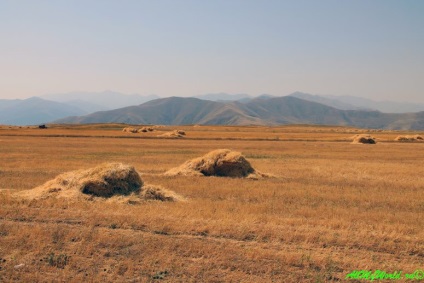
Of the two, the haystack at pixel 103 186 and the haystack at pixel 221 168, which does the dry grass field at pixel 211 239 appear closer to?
the haystack at pixel 103 186

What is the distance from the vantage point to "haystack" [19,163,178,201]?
54.4ft

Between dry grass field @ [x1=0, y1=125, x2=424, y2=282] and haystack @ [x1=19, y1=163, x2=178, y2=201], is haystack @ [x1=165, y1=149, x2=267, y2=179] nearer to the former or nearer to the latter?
dry grass field @ [x1=0, y1=125, x2=424, y2=282]

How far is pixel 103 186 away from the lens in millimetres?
16922

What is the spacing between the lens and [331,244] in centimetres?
1012

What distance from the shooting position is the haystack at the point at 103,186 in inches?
653

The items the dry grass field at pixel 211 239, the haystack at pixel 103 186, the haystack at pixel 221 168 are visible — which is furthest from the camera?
the haystack at pixel 221 168

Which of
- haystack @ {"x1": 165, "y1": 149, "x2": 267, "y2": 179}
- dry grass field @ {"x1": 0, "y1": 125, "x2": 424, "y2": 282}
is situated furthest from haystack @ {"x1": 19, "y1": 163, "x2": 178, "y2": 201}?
haystack @ {"x1": 165, "y1": 149, "x2": 267, "y2": 179}

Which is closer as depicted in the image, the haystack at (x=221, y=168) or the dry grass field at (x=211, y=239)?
the dry grass field at (x=211, y=239)

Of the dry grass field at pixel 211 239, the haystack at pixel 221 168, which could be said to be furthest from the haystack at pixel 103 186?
the haystack at pixel 221 168

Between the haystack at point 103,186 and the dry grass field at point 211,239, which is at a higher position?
the haystack at point 103,186

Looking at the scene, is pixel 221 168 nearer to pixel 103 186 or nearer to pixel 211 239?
pixel 103 186

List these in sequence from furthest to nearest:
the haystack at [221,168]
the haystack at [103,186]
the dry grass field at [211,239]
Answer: the haystack at [221,168], the haystack at [103,186], the dry grass field at [211,239]

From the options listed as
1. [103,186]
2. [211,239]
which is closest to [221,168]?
[103,186]

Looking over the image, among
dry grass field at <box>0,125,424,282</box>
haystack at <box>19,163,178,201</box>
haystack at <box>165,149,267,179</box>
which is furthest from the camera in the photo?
haystack at <box>165,149,267,179</box>
